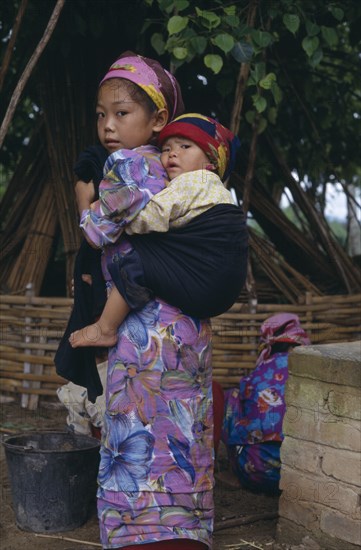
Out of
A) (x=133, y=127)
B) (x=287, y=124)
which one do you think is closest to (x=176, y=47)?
(x=133, y=127)

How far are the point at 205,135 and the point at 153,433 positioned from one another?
82 cm

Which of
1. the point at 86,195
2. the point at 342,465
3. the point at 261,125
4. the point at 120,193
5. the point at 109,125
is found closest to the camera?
the point at 120,193

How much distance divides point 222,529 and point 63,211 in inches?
93.4

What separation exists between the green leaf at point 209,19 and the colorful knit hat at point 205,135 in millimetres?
1436

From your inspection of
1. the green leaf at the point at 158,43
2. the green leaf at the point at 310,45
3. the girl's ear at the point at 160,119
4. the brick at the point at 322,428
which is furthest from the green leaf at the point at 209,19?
the brick at the point at 322,428

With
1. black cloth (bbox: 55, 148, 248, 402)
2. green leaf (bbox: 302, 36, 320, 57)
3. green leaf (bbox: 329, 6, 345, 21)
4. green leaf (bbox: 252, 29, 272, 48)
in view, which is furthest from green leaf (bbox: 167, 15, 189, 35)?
black cloth (bbox: 55, 148, 248, 402)

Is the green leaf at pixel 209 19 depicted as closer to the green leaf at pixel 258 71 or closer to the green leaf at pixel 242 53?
the green leaf at pixel 242 53

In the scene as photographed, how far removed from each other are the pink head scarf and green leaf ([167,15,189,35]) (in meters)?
1.36

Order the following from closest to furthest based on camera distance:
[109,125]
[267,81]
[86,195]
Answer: [109,125] → [86,195] → [267,81]

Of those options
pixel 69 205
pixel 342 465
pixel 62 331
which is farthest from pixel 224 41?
pixel 62 331

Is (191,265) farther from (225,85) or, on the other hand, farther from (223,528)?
→ (225,85)

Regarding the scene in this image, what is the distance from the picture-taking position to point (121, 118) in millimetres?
2164

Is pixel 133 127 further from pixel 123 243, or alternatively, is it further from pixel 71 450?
pixel 71 450

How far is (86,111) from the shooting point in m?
4.81
